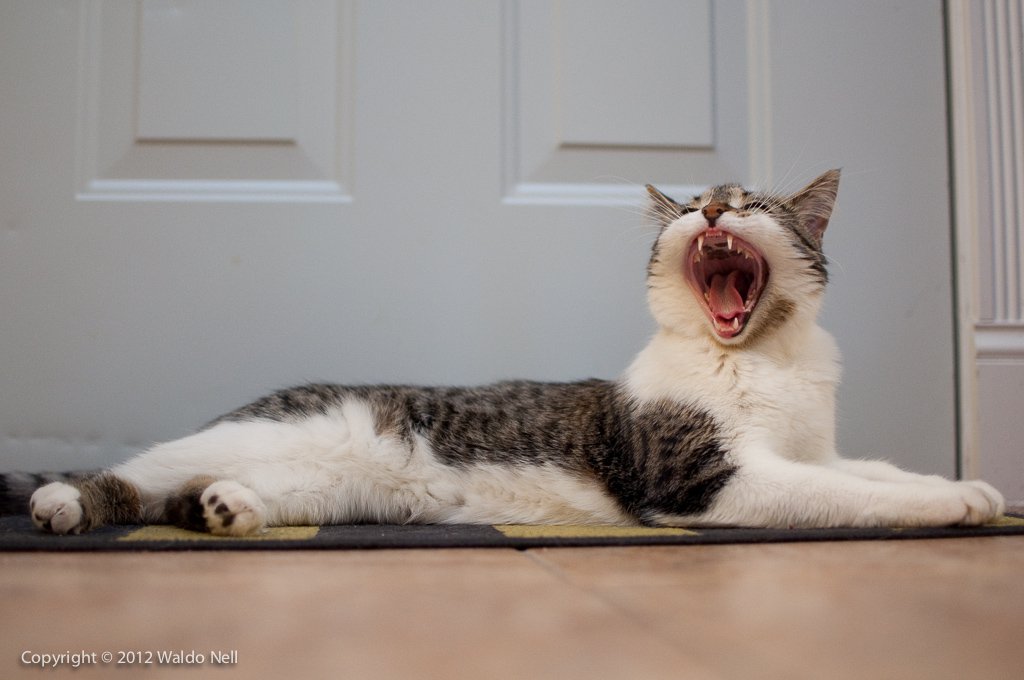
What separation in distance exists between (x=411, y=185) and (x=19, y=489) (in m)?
1.24

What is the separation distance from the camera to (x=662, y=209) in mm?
1966

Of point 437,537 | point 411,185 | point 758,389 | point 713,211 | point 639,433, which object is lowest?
point 437,537

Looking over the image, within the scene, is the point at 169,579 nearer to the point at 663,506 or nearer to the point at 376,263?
the point at 663,506

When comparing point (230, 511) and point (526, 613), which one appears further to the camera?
point (230, 511)

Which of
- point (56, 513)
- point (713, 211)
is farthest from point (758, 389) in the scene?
point (56, 513)

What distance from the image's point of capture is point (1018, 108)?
226 centimetres

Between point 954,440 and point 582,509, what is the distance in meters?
1.20

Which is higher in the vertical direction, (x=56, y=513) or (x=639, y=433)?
(x=639, y=433)

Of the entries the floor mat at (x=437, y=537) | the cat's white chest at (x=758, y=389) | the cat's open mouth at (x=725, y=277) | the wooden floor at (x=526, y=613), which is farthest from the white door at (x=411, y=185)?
the wooden floor at (x=526, y=613)

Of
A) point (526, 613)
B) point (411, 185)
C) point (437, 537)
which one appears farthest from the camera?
point (411, 185)

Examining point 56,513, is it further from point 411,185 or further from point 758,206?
point 758,206

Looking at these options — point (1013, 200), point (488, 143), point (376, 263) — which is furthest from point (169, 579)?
point (1013, 200)

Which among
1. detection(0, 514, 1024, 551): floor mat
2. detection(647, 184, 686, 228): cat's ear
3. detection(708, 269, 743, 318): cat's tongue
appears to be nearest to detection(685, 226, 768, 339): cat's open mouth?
detection(708, 269, 743, 318): cat's tongue

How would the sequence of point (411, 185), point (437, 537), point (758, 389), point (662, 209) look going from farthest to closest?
point (411, 185) < point (662, 209) < point (758, 389) < point (437, 537)
